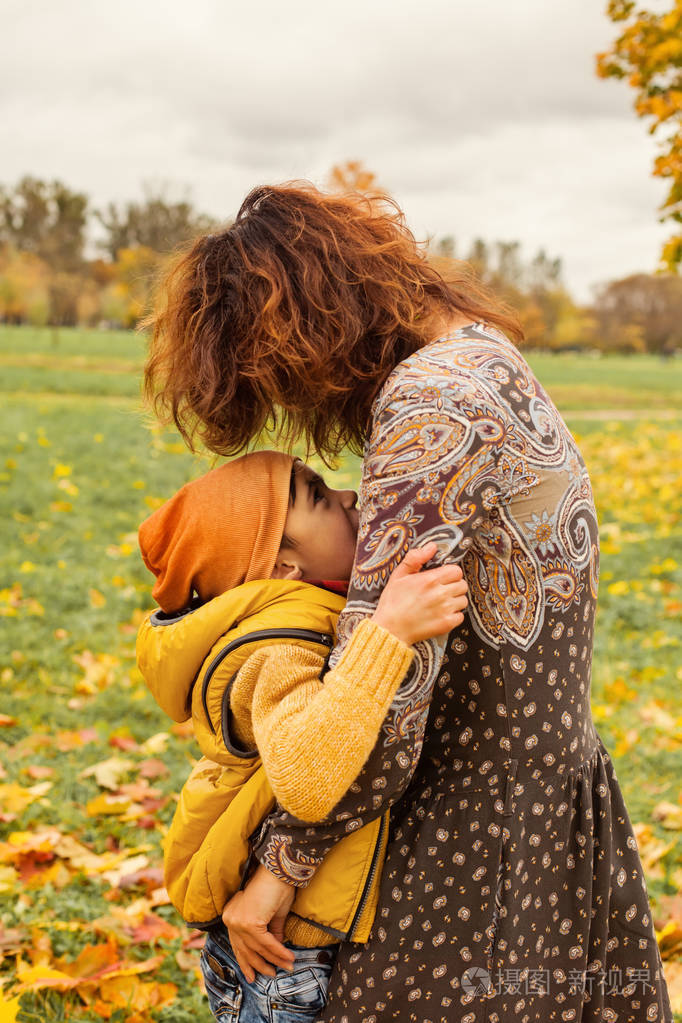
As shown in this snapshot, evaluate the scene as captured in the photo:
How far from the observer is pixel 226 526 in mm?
1700

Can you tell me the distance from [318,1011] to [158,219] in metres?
45.9

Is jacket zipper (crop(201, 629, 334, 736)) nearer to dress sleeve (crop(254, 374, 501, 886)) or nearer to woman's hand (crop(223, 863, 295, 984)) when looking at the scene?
dress sleeve (crop(254, 374, 501, 886))

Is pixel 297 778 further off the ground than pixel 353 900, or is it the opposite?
pixel 297 778

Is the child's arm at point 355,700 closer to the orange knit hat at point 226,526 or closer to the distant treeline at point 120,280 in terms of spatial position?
the orange knit hat at point 226,526

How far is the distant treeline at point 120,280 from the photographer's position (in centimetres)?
4478

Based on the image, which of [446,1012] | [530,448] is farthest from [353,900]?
[530,448]

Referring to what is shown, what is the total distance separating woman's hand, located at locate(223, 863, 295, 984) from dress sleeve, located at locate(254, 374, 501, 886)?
3.7 inches

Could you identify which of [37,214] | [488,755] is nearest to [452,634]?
[488,755]

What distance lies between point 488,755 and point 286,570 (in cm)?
51

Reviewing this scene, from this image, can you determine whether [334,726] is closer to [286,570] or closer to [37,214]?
[286,570]

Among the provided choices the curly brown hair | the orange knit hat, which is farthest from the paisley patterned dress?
the orange knit hat

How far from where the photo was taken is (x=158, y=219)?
145 ft

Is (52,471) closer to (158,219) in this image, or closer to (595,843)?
(595,843)

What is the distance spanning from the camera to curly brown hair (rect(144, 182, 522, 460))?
5.22ft
